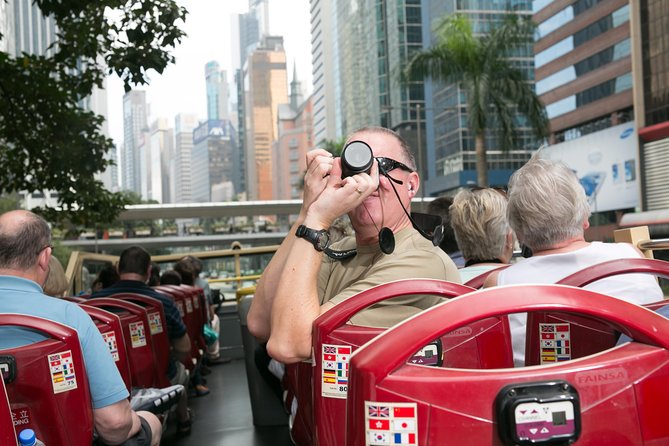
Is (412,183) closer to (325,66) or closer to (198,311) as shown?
(198,311)

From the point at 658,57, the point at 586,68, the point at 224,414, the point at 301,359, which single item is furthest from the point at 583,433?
the point at 586,68

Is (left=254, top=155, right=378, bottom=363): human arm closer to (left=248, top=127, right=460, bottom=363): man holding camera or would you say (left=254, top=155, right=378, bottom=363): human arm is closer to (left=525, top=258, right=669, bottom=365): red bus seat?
(left=248, top=127, right=460, bottom=363): man holding camera

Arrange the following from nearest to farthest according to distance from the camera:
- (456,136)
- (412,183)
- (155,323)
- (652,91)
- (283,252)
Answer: (283,252)
(412,183)
(155,323)
(652,91)
(456,136)

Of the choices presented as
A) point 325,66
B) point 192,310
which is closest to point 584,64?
point 192,310

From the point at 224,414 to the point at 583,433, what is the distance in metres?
6.43

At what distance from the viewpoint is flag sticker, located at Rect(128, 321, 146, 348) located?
16.3 feet

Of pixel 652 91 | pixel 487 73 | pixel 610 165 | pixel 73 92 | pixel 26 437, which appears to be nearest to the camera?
pixel 26 437

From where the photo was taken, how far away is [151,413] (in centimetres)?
354

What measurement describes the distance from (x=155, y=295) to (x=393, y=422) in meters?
4.96

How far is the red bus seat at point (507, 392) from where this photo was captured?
1.25 m

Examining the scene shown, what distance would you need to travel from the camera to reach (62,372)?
2725mm

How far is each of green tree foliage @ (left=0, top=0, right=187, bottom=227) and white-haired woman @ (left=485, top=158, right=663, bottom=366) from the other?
6.06 metres

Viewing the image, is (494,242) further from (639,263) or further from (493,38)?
(493,38)

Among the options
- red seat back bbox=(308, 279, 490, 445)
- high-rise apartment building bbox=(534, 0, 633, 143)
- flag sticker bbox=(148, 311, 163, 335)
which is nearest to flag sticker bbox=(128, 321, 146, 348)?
flag sticker bbox=(148, 311, 163, 335)
